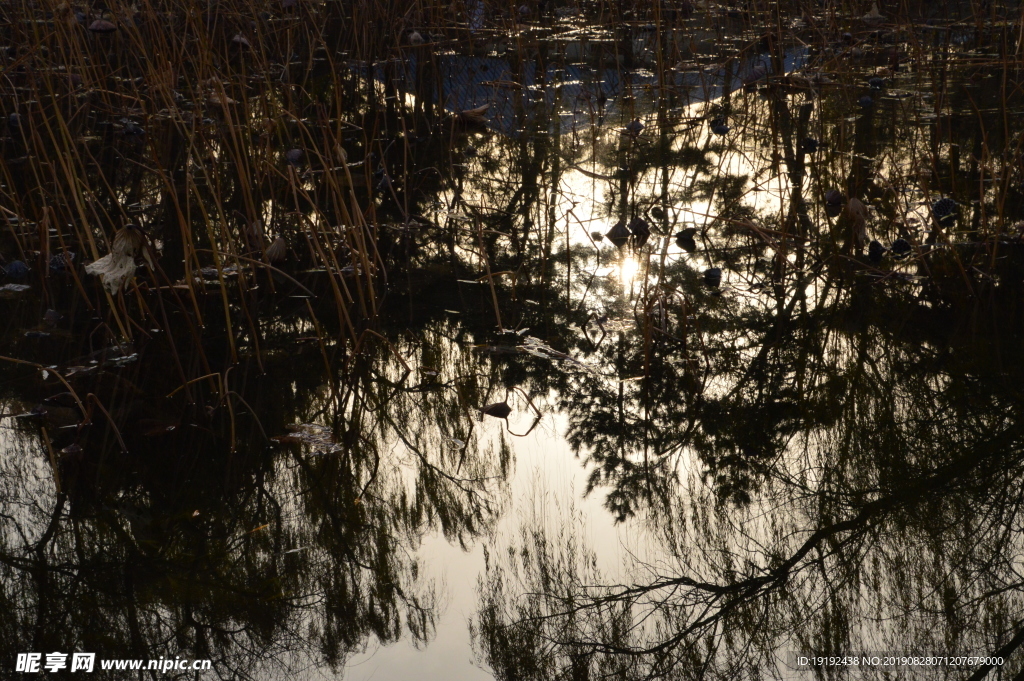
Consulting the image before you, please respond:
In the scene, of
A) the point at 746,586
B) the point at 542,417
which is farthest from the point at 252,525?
the point at 746,586

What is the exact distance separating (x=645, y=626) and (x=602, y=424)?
521 mm

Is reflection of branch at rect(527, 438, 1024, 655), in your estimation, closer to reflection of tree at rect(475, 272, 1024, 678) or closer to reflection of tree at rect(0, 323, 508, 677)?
reflection of tree at rect(475, 272, 1024, 678)

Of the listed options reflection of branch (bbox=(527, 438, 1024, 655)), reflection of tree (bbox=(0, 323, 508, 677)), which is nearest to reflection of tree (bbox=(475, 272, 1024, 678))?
A: reflection of branch (bbox=(527, 438, 1024, 655))

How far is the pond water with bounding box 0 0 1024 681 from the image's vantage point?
4.55ft

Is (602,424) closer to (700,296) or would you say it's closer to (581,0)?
(700,296)

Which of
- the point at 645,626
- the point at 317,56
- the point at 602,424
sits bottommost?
the point at 645,626

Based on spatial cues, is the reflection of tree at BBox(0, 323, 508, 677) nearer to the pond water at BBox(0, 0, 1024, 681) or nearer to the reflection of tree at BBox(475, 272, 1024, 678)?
the pond water at BBox(0, 0, 1024, 681)

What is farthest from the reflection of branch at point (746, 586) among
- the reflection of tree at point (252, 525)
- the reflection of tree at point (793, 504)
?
the reflection of tree at point (252, 525)

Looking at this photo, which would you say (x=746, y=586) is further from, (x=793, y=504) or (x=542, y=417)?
(x=542, y=417)

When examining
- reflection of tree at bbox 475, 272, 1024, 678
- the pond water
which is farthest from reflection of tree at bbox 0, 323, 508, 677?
reflection of tree at bbox 475, 272, 1024, 678

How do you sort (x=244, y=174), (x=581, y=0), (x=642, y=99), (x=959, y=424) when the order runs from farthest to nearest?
1. (x=581, y=0)
2. (x=642, y=99)
3. (x=244, y=174)
4. (x=959, y=424)

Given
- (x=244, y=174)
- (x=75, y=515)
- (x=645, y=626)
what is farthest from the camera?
(x=244, y=174)

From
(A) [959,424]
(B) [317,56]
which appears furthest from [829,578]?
(B) [317,56]

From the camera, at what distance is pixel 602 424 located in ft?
6.02
